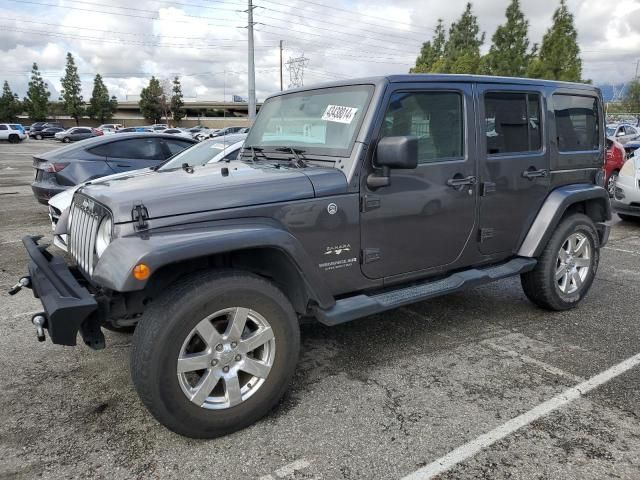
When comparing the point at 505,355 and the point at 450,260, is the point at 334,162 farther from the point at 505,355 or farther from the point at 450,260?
the point at 505,355

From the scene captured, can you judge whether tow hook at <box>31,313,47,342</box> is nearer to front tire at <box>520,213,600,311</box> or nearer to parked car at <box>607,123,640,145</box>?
front tire at <box>520,213,600,311</box>

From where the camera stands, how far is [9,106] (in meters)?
66.8

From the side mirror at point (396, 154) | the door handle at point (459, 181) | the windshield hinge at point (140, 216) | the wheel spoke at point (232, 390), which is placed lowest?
the wheel spoke at point (232, 390)

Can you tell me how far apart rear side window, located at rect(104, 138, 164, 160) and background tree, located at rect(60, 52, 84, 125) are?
6755cm

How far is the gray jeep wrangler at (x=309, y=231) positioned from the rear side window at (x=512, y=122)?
0.04 ft

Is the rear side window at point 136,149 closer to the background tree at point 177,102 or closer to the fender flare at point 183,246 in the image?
the fender flare at point 183,246

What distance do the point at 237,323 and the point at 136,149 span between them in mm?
6514

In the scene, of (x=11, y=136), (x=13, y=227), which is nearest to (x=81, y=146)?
(x=13, y=227)

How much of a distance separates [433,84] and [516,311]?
2.29m

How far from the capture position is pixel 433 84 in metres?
3.57

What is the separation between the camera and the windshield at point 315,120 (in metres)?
3.31

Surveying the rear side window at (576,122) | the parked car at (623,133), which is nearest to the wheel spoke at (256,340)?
the rear side window at (576,122)

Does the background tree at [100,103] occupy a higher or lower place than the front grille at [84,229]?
higher

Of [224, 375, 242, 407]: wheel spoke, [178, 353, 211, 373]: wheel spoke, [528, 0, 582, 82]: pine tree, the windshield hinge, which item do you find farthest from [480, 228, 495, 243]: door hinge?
[528, 0, 582, 82]: pine tree
